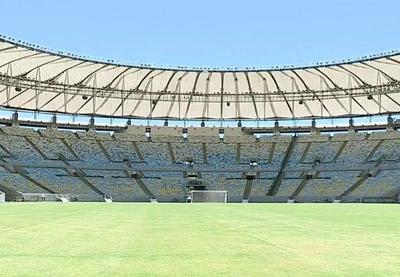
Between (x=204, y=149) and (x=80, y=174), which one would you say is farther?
(x=204, y=149)

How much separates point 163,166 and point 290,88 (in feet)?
56.3

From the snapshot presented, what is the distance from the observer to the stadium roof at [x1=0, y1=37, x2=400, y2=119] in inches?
1928

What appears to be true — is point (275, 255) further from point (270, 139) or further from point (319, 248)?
point (270, 139)

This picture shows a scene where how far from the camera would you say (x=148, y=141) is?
2544 inches

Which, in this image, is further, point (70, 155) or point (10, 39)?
point (70, 155)

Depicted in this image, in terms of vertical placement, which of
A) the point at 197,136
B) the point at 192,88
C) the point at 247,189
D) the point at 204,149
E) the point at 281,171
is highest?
the point at 192,88

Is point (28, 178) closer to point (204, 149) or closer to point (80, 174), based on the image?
point (80, 174)

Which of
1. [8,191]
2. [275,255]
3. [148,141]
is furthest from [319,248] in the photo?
[148,141]

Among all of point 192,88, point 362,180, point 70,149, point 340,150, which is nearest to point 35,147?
point 70,149

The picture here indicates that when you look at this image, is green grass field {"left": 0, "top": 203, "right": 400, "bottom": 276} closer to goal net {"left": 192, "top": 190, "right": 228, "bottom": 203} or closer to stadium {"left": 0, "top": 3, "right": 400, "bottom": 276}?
stadium {"left": 0, "top": 3, "right": 400, "bottom": 276}

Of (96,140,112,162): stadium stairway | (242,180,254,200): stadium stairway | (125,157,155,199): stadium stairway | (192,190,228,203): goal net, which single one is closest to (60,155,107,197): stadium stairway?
(96,140,112,162): stadium stairway

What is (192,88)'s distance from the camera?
5962cm

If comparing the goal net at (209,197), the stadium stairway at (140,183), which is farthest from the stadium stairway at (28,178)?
the goal net at (209,197)

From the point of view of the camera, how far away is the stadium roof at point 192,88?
4897cm
